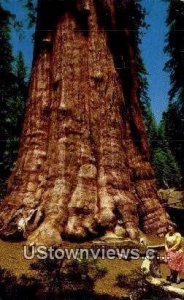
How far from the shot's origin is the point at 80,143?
10.7 meters

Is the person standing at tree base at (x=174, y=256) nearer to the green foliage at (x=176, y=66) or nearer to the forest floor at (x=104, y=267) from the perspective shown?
the forest floor at (x=104, y=267)

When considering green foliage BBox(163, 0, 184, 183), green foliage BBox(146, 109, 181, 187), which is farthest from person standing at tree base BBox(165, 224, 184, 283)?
green foliage BBox(146, 109, 181, 187)

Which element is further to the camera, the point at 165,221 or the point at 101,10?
the point at 101,10

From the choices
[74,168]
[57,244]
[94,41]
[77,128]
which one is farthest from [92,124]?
[57,244]

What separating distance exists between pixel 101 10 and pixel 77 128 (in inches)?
169

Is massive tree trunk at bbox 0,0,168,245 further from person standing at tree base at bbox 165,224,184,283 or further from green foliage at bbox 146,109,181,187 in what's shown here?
green foliage at bbox 146,109,181,187

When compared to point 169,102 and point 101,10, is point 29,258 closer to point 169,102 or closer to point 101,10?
point 101,10

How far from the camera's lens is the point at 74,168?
1042cm

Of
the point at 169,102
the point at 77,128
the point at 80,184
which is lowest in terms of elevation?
the point at 80,184

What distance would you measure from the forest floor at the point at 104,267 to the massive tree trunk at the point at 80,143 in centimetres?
53

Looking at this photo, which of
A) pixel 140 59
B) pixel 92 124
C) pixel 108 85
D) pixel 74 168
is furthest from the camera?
pixel 140 59

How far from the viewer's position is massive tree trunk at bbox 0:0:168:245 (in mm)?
9906

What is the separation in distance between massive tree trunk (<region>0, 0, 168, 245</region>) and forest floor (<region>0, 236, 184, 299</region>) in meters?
0.53

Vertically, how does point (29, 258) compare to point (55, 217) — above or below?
below
